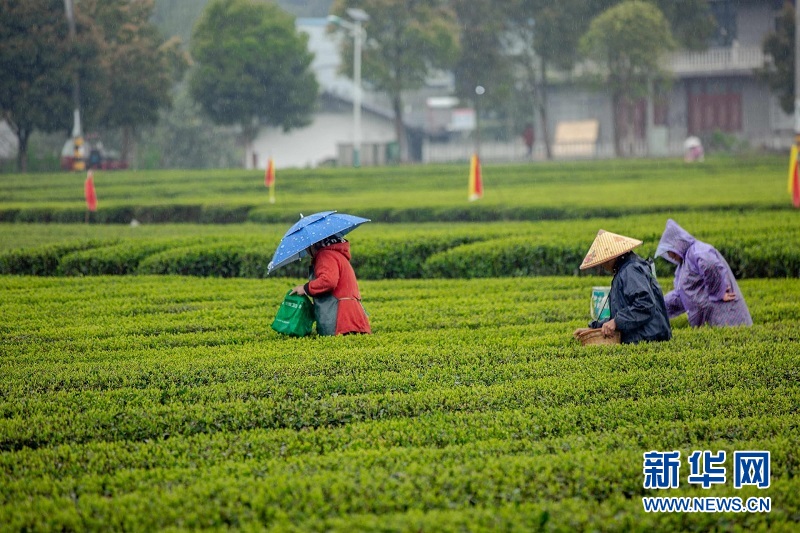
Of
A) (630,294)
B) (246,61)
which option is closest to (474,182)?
(630,294)

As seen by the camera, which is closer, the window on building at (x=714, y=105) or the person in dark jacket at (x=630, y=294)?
the person in dark jacket at (x=630, y=294)

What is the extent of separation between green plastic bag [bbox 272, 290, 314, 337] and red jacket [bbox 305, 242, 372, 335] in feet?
0.57

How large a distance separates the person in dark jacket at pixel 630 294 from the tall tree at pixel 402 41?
36.4 metres

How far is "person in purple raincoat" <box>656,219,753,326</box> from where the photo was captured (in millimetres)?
7715

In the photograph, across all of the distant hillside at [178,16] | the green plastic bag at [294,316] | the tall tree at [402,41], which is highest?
the distant hillside at [178,16]

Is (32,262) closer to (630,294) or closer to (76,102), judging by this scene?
(630,294)

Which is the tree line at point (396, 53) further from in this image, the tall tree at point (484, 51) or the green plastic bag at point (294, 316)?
the green plastic bag at point (294, 316)

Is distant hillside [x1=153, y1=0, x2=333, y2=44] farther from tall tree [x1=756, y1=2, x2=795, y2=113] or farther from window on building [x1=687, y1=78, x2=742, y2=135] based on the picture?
tall tree [x1=756, y1=2, x2=795, y2=113]

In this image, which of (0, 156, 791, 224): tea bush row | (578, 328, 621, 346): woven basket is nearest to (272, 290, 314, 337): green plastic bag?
(578, 328, 621, 346): woven basket

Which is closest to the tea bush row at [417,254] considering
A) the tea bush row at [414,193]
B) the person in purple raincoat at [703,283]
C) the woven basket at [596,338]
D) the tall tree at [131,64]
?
the person in purple raincoat at [703,283]

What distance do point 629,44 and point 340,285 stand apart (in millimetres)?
33651

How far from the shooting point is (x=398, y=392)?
5848 mm

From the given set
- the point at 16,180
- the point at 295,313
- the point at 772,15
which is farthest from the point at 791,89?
the point at 295,313

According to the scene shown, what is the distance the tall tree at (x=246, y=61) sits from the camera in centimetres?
4306
